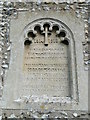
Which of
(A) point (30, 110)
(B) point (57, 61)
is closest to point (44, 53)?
(B) point (57, 61)

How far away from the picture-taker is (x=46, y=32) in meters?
4.89

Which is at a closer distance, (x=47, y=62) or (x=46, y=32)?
(x=47, y=62)

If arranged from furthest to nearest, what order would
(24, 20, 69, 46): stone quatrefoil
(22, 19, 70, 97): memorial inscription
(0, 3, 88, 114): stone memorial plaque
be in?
(24, 20, 69, 46): stone quatrefoil
(22, 19, 70, 97): memorial inscription
(0, 3, 88, 114): stone memorial plaque

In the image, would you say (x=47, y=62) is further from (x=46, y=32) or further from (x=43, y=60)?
(x=46, y=32)

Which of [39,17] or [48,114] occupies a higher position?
[39,17]

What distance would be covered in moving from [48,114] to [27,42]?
131cm

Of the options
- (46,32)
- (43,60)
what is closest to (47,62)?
(43,60)

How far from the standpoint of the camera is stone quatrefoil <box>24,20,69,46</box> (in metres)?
4.84

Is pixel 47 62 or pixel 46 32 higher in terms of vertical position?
pixel 46 32

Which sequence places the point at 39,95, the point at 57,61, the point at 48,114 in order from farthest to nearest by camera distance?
the point at 57,61, the point at 39,95, the point at 48,114

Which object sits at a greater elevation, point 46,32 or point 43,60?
point 46,32

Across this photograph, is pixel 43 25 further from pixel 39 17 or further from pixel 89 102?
pixel 89 102

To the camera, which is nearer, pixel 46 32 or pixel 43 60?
pixel 43 60

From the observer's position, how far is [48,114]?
405 centimetres
